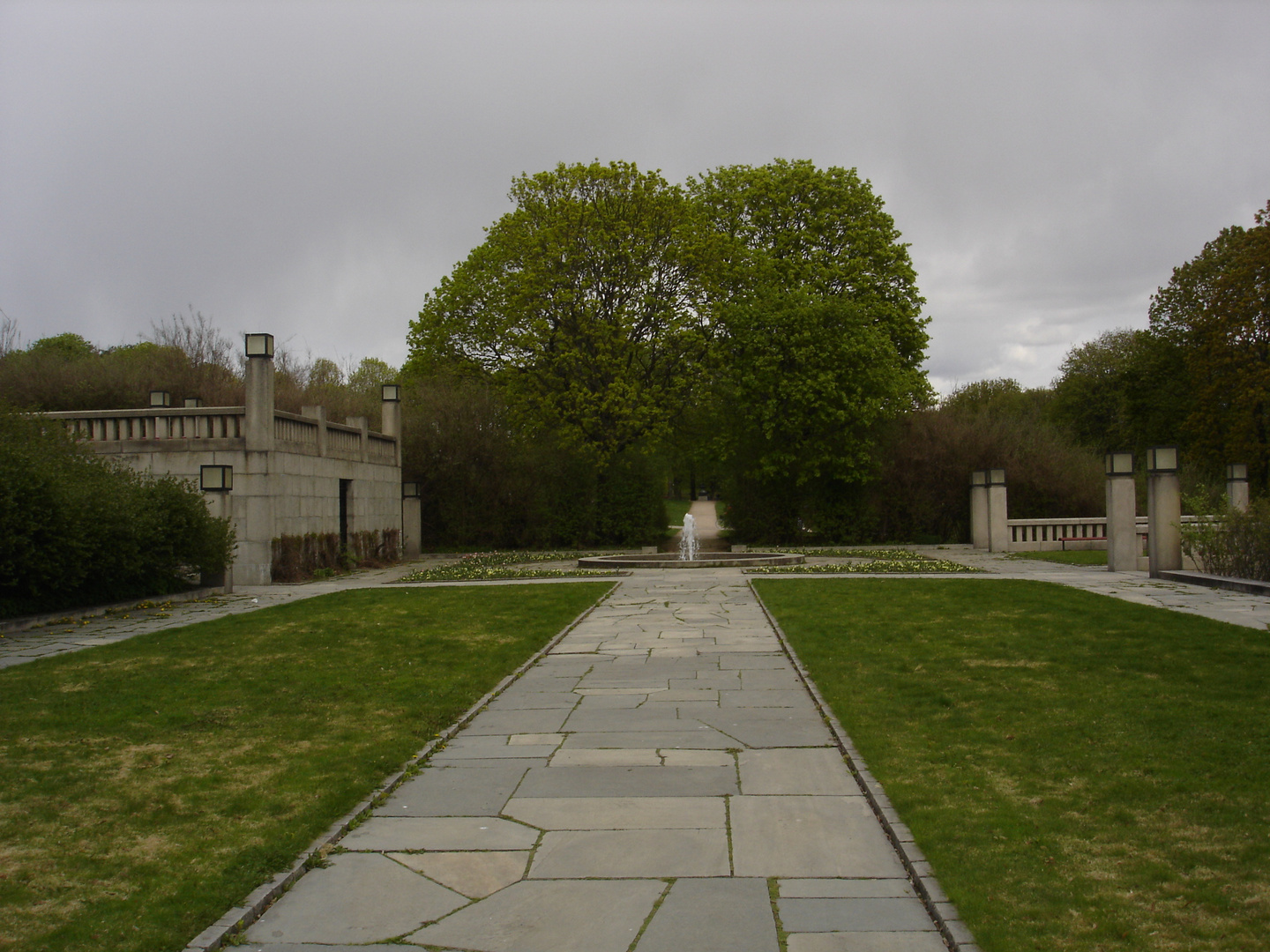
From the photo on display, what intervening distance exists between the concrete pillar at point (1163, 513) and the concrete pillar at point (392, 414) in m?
17.8

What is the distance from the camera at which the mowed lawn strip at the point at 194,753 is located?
4.14m

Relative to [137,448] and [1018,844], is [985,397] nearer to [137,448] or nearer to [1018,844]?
[137,448]

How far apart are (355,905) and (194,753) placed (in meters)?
2.93

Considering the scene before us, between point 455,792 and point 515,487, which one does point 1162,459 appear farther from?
point 515,487

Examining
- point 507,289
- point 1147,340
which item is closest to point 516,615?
point 507,289

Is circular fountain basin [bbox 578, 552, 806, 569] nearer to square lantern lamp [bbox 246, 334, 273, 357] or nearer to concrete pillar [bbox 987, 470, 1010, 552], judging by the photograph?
concrete pillar [bbox 987, 470, 1010, 552]

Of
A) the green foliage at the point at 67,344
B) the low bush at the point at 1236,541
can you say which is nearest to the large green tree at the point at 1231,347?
the low bush at the point at 1236,541

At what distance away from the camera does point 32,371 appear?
96.2 ft

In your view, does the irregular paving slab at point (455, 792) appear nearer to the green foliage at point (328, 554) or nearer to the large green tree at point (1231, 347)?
the green foliage at point (328, 554)

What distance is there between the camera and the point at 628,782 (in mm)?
5742

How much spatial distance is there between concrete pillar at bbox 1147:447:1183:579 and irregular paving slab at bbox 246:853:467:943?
54.9 ft

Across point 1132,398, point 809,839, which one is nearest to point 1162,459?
point 809,839

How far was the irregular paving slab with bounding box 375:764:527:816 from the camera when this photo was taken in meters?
5.27

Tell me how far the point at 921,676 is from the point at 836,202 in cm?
2505
